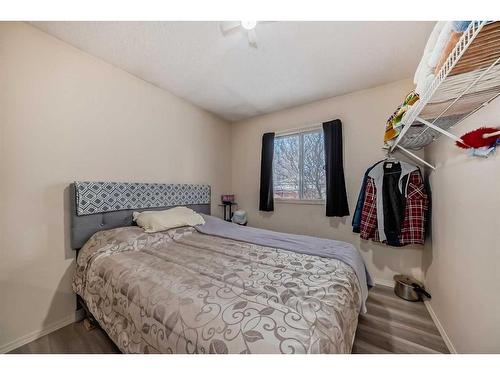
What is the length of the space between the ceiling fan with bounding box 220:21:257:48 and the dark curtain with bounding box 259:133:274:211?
5.21ft

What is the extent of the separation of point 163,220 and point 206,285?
113 centimetres

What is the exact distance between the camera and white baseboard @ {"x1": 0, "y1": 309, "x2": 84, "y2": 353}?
4.59ft

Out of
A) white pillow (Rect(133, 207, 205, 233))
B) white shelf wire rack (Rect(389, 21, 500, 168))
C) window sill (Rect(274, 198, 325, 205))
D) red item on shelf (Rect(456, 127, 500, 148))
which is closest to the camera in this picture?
white shelf wire rack (Rect(389, 21, 500, 168))

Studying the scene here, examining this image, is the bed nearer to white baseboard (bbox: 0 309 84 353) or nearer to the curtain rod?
white baseboard (bbox: 0 309 84 353)

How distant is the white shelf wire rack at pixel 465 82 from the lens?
0.68 meters

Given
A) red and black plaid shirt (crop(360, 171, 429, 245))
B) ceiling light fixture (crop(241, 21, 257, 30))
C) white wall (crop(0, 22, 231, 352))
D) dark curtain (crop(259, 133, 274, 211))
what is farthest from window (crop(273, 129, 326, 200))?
white wall (crop(0, 22, 231, 352))

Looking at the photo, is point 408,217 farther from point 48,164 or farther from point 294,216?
point 48,164

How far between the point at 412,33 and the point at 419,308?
2.47m

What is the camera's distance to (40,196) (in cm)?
154

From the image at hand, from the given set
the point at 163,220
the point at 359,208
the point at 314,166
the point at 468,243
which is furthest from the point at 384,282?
the point at 163,220

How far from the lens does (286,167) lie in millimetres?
3104

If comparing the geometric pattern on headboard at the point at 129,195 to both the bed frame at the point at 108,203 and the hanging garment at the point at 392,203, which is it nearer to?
the bed frame at the point at 108,203

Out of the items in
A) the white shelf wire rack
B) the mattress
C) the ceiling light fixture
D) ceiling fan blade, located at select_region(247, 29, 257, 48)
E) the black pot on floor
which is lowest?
the black pot on floor
